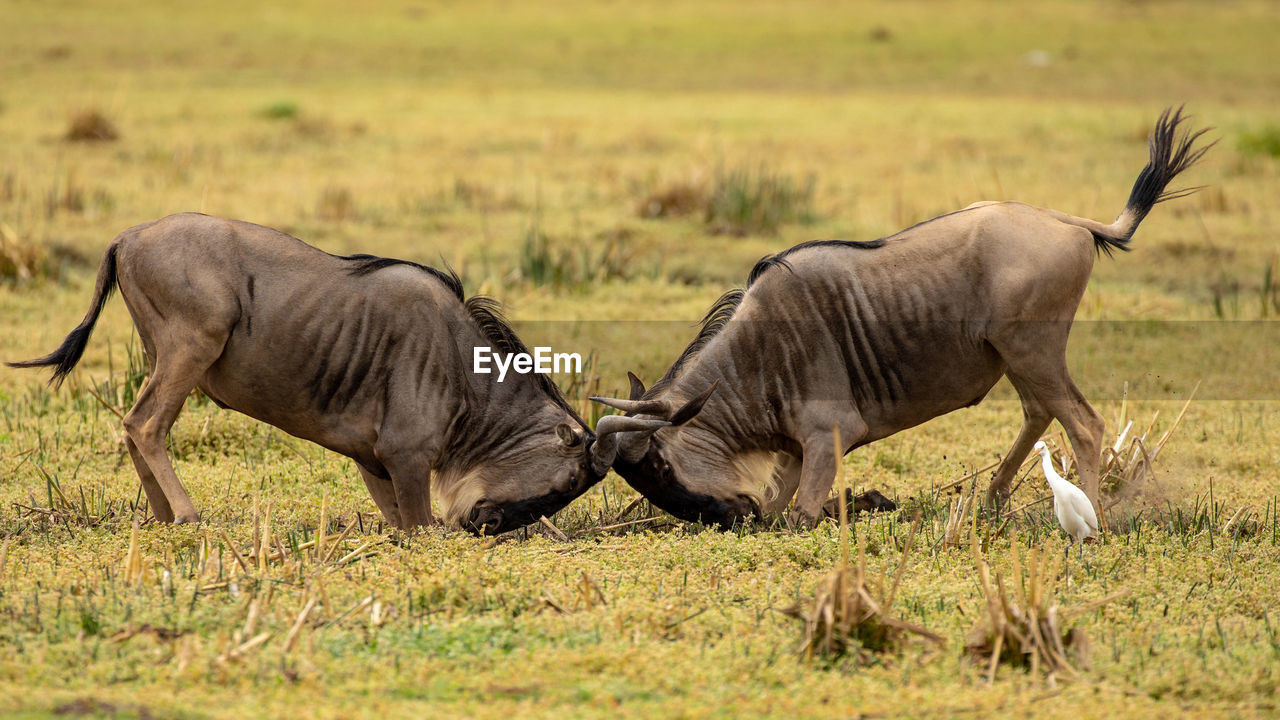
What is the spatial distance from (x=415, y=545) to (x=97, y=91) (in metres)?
15.9

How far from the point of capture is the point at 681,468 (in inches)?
221

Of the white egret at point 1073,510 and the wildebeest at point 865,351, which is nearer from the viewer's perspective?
the white egret at point 1073,510

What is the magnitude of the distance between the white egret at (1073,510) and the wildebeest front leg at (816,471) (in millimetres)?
757

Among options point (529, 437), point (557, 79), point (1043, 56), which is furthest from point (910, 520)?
point (1043, 56)

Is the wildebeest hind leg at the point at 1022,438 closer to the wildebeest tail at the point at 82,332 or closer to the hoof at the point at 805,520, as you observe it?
the hoof at the point at 805,520

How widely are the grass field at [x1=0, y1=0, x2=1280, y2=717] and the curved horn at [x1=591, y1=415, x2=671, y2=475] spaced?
263mm

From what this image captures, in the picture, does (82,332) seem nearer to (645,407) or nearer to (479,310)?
(479,310)

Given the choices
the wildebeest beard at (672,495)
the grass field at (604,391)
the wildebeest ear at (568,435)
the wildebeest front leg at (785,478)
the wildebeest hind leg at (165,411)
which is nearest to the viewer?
the grass field at (604,391)

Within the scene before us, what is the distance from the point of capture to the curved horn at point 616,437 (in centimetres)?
532

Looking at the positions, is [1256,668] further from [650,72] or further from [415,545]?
[650,72]

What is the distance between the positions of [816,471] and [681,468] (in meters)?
0.51

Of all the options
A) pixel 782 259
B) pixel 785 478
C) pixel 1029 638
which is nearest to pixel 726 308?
pixel 782 259

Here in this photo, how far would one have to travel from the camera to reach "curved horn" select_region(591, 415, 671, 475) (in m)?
5.32

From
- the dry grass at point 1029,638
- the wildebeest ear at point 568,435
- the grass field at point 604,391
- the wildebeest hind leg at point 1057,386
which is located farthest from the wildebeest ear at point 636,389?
the dry grass at point 1029,638
